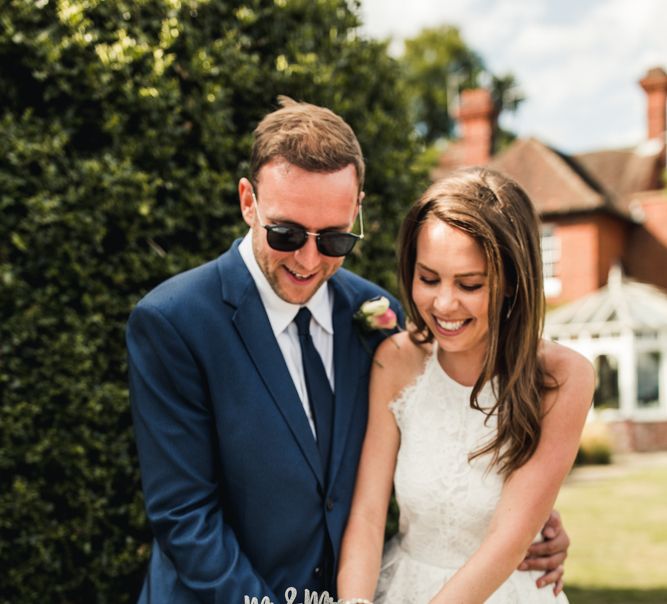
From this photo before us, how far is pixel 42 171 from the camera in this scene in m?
3.28

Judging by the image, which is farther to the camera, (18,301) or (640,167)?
Result: (640,167)

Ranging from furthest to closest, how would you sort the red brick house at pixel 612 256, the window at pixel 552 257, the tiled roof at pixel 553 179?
the window at pixel 552 257, the tiled roof at pixel 553 179, the red brick house at pixel 612 256

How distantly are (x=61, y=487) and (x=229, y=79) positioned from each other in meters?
2.02

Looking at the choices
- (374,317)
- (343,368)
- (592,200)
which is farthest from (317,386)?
(592,200)

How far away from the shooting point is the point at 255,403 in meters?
2.63

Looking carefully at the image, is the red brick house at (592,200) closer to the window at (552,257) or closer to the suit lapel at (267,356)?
the window at (552,257)

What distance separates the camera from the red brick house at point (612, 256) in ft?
66.1

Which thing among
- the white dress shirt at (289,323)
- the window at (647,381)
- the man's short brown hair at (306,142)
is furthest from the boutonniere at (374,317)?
the window at (647,381)

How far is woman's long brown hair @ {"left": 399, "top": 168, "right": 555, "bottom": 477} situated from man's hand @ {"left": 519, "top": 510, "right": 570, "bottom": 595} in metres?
0.41

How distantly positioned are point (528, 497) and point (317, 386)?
85cm

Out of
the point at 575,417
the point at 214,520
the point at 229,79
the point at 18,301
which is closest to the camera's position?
the point at 214,520

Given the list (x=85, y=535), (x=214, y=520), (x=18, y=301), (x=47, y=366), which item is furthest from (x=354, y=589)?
(x=18, y=301)

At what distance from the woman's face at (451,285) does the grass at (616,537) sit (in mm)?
4929

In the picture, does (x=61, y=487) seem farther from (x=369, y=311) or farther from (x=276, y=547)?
(x=369, y=311)
